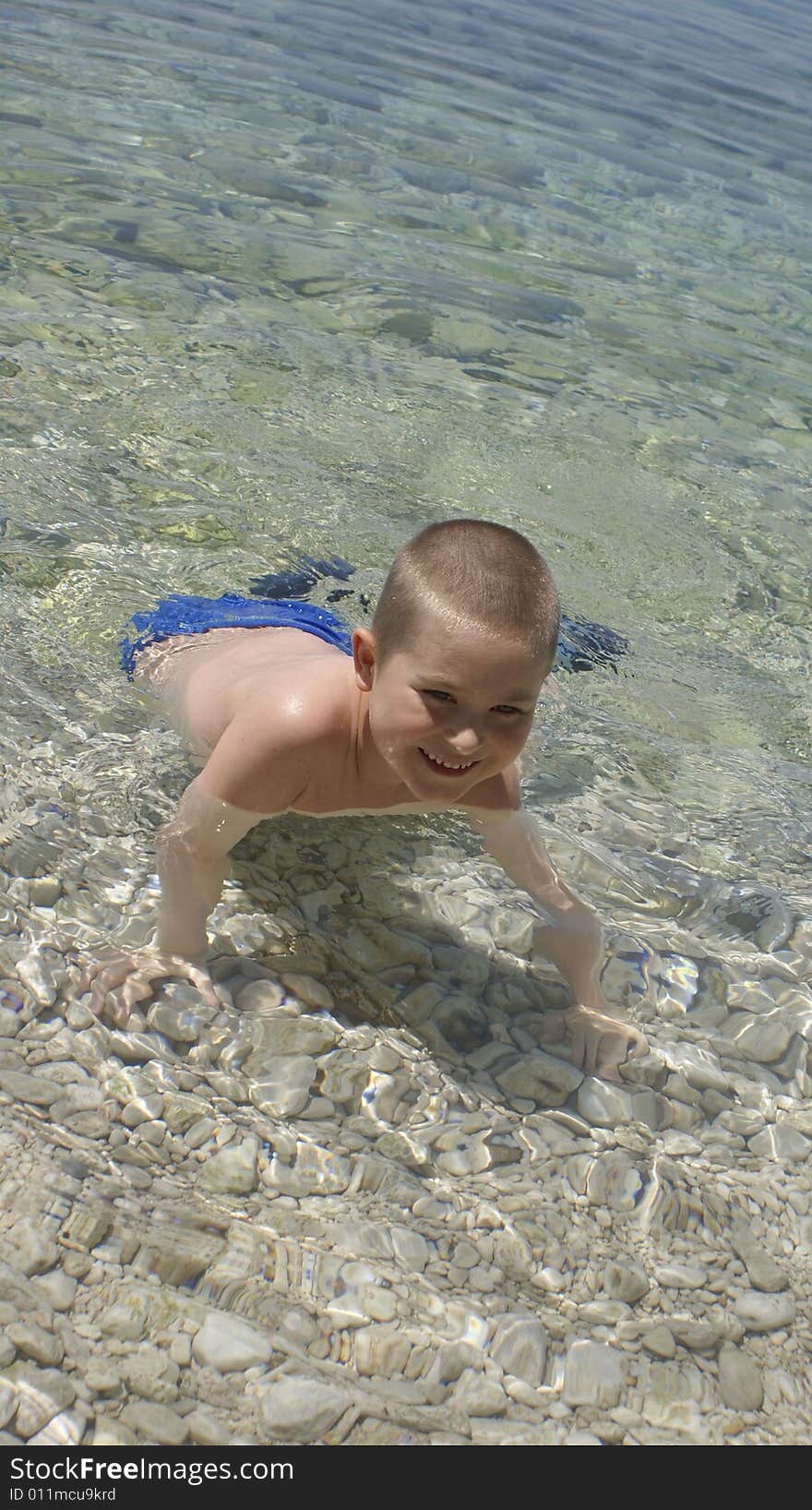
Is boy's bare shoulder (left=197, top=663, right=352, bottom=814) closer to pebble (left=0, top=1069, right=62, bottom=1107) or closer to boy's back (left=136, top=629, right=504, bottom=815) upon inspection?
boy's back (left=136, top=629, right=504, bottom=815)

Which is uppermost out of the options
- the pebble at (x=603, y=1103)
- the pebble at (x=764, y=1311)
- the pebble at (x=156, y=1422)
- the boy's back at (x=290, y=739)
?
the boy's back at (x=290, y=739)

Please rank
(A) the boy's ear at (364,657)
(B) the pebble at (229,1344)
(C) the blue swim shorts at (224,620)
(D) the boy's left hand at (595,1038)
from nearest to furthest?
(B) the pebble at (229,1344) < (A) the boy's ear at (364,657) < (D) the boy's left hand at (595,1038) < (C) the blue swim shorts at (224,620)

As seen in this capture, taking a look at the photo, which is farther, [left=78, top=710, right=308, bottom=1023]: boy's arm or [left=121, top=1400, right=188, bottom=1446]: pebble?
[left=78, top=710, right=308, bottom=1023]: boy's arm

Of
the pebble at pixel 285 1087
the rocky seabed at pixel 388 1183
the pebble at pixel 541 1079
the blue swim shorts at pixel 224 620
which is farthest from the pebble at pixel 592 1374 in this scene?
the blue swim shorts at pixel 224 620

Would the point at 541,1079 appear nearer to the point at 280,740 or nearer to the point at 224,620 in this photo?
the point at 280,740

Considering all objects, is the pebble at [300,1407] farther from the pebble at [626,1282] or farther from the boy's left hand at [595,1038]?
the boy's left hand at [595,1038]

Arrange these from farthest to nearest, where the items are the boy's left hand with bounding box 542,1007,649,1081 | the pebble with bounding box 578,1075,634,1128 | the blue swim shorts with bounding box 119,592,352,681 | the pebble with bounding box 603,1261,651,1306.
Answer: the blue swim shorts with bounding box 119,592,352,681 → the boy's left hand with bounding box 542,1007,649,1081 → the pebble with bounding box 578,1075,634,1128 → the pebble with bounding box 603,1261,651,1306

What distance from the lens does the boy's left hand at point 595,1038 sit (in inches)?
135

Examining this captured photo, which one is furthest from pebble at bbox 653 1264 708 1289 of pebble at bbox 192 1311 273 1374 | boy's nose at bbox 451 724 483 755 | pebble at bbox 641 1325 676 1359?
boy's nose at bbox 451 724 483 755

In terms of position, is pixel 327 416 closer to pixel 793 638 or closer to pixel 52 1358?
pixel 793 638

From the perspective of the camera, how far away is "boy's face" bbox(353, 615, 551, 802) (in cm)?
287

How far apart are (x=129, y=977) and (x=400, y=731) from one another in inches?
36.6

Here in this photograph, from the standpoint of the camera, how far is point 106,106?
34.4ft

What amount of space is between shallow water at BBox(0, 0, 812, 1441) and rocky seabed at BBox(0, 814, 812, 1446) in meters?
0.01
